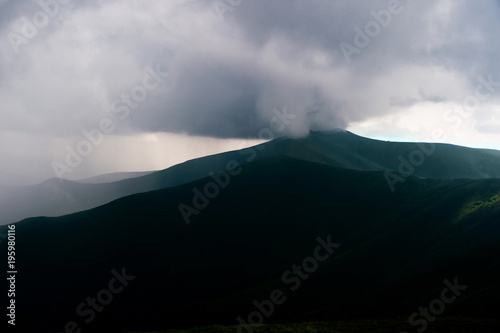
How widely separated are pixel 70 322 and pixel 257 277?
62.4 metres

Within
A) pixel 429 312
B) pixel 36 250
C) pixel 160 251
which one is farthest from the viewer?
pixel 36 250

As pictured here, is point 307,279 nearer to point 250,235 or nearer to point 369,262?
point 369,262

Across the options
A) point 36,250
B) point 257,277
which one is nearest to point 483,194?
point 257,277

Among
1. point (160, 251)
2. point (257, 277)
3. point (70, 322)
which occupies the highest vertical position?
point (160, 251)

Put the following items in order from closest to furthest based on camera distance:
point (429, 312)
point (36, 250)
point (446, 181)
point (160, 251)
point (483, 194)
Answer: point (429, 312) < point (483, 194) < point (446, 181) < point (160, 251) < point (36, 250)

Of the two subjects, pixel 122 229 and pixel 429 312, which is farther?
pixel 122 229

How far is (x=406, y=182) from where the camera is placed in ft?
576

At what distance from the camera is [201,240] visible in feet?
583

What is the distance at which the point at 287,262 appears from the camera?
145m

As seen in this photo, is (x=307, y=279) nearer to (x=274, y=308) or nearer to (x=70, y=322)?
(x=274, y=308)

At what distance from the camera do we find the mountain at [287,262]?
75.9 meters

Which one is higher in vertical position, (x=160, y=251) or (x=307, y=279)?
(x=160, y=251)

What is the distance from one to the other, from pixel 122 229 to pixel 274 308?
11912cm

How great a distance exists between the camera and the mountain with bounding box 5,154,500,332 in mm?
75875
